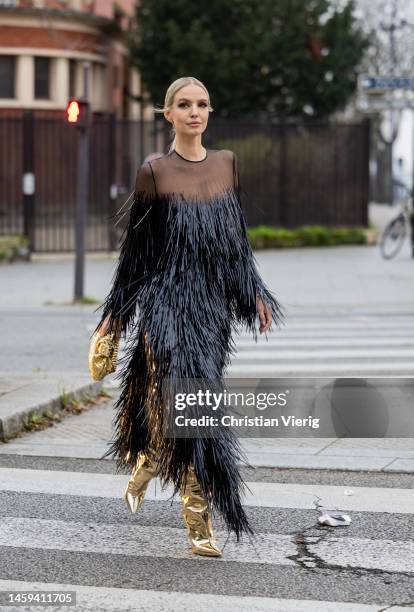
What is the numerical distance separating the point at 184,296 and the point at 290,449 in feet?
7.97

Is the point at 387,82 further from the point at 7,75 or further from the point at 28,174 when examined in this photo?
the point at 7,75

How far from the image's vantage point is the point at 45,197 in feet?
73.7

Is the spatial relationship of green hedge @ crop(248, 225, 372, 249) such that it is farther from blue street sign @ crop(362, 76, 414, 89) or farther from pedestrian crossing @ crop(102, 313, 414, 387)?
pedestrian crossing @ crop(102, 313, 414, 387)

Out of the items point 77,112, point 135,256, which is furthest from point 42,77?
point 135,256

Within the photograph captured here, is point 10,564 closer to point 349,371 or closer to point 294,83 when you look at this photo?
point 349,371

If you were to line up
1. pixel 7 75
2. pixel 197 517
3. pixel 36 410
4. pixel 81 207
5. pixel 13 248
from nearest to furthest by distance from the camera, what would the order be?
1. pixel 197 517
2. pixel 36 410
3. pixel 81 207
4. pixel 13 248
5. pixel 7 75

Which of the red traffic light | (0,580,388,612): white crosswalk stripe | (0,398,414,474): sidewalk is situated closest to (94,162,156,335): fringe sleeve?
(0,580,388,612): white crosswalk stripe

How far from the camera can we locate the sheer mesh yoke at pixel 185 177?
16.9 feet

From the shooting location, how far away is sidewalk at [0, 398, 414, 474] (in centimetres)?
691

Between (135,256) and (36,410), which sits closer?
(135,256)

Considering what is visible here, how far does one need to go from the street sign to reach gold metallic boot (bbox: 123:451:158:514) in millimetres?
14695

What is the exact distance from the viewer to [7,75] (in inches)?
1339

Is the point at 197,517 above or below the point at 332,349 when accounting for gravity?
above

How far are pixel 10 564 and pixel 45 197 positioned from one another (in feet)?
58.5
